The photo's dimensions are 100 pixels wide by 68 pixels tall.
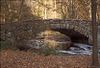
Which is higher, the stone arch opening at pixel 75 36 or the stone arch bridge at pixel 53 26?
the stone arch bridge at pixel 53 26

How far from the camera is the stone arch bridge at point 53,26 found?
2198cm

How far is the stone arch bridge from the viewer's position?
22.0 m

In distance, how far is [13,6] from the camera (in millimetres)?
22328

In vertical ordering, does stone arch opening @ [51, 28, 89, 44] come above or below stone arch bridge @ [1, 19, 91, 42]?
below

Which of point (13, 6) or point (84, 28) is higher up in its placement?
point (13, 6)

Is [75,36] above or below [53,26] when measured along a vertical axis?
below

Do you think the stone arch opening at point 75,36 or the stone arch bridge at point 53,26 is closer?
the stone arch bridge at point 53,26

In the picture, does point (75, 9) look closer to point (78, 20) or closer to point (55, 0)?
point (78, 20)

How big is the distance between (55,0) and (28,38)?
29.3ft

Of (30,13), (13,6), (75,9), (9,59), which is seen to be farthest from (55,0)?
(9,59)

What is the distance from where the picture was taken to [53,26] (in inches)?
1035

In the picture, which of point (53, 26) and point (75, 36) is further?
point (75, 36)

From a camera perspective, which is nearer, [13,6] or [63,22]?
[13,6]

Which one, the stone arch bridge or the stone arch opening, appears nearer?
the stone arch bridge
